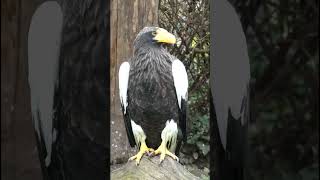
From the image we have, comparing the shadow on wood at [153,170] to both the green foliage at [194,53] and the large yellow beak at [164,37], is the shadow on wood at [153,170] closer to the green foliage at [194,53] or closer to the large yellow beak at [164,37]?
the green foliage at [194,53]

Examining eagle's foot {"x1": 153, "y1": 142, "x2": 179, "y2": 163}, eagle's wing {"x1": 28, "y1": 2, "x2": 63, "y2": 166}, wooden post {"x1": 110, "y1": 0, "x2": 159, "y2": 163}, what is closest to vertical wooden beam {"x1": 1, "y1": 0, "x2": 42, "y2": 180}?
eagle's wing {"x1": 28, "y1": 2, "x2": 63, "y2": 166}

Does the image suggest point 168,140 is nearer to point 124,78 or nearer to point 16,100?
point 124,78

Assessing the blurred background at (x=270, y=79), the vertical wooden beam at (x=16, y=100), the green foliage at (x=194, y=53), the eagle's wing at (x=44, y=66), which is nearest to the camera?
the blurred background at (x=270, y=79)

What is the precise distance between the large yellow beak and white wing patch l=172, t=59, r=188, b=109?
0.06m

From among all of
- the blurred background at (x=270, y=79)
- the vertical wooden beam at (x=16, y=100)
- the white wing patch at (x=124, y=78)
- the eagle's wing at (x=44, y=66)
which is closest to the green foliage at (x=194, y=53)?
the blurred background at (x=270, y=79)

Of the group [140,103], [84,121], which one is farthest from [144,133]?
[84,121]

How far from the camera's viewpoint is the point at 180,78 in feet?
5.30

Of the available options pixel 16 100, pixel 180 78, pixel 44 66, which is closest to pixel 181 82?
pixel 180 78

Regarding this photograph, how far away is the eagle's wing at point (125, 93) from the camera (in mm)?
1646

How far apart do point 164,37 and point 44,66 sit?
416 mm

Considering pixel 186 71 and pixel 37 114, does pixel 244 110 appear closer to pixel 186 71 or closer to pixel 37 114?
pixel 186 71

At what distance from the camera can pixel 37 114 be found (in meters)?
1.78

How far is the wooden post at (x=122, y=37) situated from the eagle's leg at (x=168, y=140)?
0.09 meters

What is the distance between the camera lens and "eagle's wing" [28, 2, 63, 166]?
1719 millimetres
